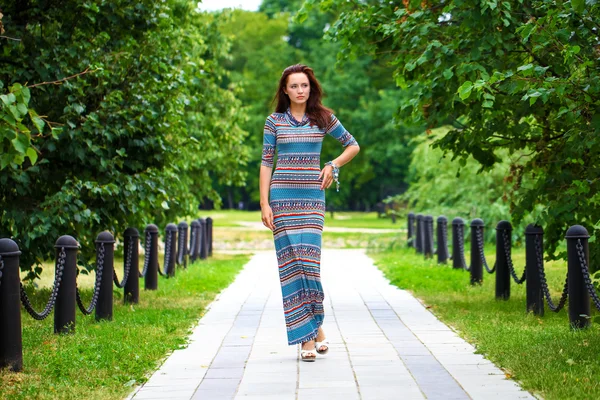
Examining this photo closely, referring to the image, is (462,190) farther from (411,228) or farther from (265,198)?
(265,198)

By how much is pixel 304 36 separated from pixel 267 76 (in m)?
8.34

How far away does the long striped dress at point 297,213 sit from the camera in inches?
280

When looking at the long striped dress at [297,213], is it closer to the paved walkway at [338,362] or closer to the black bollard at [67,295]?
the paved walkway at [338,362]

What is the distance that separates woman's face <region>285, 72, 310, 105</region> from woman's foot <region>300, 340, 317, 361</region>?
1.86 meters

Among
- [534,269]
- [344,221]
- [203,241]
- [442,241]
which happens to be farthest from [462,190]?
[344,221]

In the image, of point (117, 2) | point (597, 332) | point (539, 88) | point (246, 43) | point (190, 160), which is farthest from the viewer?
point (246, 43)

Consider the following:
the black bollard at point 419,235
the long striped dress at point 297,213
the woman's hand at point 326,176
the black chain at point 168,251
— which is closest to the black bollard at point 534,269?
the long striped dress at point 297,213

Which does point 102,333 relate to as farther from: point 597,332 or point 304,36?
point 304,36

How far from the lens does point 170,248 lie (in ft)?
50.0

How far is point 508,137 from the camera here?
10812 millimetres

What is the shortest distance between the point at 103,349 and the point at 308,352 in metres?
1.77

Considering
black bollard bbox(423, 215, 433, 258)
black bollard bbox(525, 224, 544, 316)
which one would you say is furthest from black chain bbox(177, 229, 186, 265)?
black bollard bbox(525, 224, 544, 316)

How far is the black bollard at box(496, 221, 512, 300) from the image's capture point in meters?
10.8

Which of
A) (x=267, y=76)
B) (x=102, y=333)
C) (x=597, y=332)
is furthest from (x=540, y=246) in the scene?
(x=267, y=76)
